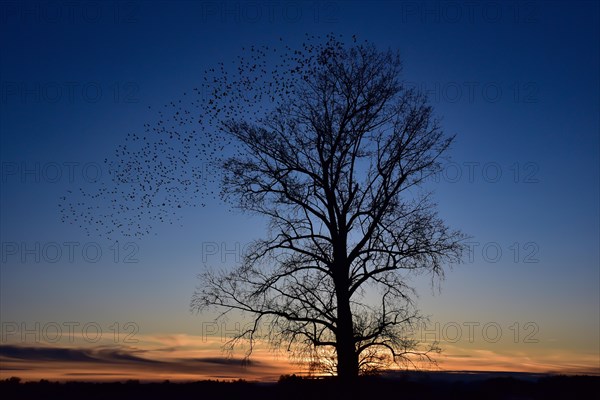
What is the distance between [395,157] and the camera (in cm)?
1719

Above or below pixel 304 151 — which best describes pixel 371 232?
below

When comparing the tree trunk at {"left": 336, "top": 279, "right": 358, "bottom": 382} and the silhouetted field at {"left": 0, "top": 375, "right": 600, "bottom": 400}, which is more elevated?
the tree trunk at {"left": 336, "top": 279, "right": 358, "bottom": 382}

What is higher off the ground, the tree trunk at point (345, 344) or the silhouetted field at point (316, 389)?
the tree trunk at point (345, 344)

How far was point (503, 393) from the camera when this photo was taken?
Answer: 57.1ft

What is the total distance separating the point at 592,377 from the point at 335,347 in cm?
1041

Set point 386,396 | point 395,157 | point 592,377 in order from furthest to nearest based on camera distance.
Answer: point 592,377, point 395,157, point 386,396

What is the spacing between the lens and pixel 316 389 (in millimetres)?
16109

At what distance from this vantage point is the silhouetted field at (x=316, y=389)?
1592 centimetres

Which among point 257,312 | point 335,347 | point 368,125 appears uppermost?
point 368,125

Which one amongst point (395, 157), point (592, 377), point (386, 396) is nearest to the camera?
point (386, 396)

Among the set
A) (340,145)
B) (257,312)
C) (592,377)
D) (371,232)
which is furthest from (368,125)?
(592,377)

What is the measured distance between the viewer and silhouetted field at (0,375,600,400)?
15922mm

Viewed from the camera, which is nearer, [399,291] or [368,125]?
[399,291]

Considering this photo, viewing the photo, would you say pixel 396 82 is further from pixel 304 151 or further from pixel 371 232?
pixel 371 232
